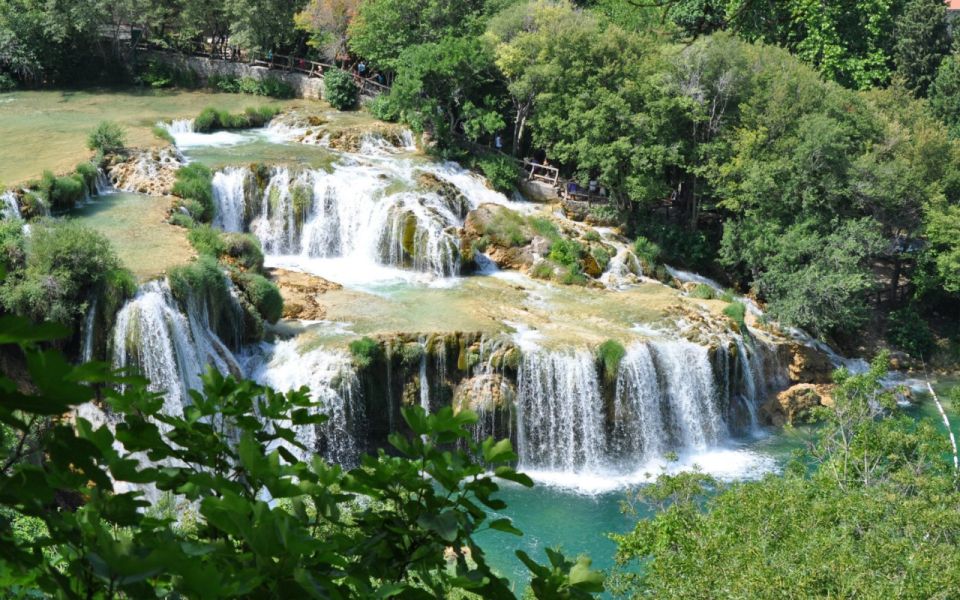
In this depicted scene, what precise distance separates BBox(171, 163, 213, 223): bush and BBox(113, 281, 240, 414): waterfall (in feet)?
18.4

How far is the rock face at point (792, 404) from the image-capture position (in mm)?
20750

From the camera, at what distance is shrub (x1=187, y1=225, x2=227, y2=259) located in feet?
57.3

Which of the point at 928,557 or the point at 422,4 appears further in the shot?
the point at 422,4

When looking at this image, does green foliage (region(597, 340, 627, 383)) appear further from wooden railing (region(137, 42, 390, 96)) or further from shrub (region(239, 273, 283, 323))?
wooden railing (region(137, 42, 390, 96))

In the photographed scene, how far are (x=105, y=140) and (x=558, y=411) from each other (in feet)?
43.9

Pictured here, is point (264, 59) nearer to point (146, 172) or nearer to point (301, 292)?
point (146, 172)

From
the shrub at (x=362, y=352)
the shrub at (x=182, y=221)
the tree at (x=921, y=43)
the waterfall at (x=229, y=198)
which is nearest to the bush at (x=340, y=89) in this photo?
the waterfall at (x=229, y=198)

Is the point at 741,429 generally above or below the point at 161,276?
below

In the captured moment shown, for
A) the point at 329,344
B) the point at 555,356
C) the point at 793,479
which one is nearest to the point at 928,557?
the point at 793,479

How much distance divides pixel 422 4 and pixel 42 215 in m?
15.7

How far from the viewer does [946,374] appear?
24.9 m

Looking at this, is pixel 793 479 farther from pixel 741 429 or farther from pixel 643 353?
pixel 741 429

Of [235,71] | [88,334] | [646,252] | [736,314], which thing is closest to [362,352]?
[88,334]

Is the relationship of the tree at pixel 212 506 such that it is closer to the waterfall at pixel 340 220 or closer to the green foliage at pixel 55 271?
the green foliage at pixel 55 271
